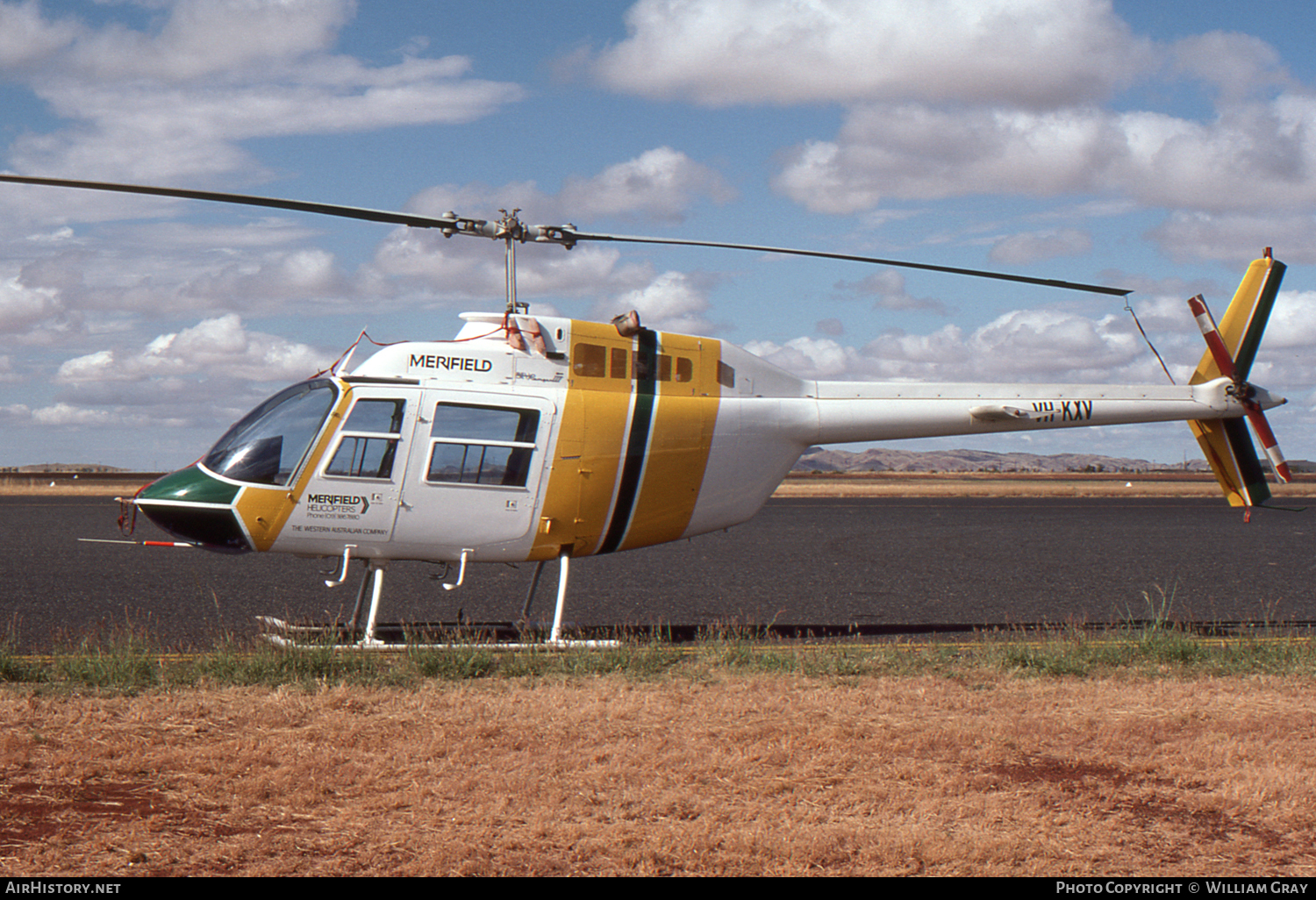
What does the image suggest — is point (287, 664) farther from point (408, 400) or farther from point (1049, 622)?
point (1049, 622)

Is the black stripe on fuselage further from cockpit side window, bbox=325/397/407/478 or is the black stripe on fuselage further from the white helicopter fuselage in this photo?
cockpit side window, bbox=325/397/407/478

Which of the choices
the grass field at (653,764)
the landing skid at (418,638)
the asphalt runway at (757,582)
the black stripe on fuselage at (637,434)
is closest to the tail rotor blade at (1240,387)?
the asphalt runway at (757,582)

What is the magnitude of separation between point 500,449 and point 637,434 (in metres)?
1.50

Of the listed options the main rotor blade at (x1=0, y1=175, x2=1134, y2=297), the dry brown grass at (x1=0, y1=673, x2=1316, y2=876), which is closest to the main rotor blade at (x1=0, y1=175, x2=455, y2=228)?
the main rotor blade at (x1=0, y1=175, x2=1134, y2=297)

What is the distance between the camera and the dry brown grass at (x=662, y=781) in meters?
5.10

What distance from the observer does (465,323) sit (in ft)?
36.7

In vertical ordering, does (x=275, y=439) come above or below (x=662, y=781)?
above

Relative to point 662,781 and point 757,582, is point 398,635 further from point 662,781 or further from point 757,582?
point 757,582

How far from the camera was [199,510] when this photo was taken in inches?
403

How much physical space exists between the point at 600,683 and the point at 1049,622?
744cm

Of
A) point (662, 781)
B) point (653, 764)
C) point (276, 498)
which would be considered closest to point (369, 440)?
point (276, 498)

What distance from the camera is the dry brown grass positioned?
510 cm

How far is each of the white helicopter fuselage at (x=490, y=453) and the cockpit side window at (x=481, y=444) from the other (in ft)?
0.04

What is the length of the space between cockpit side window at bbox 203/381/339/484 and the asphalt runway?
2335 mm
